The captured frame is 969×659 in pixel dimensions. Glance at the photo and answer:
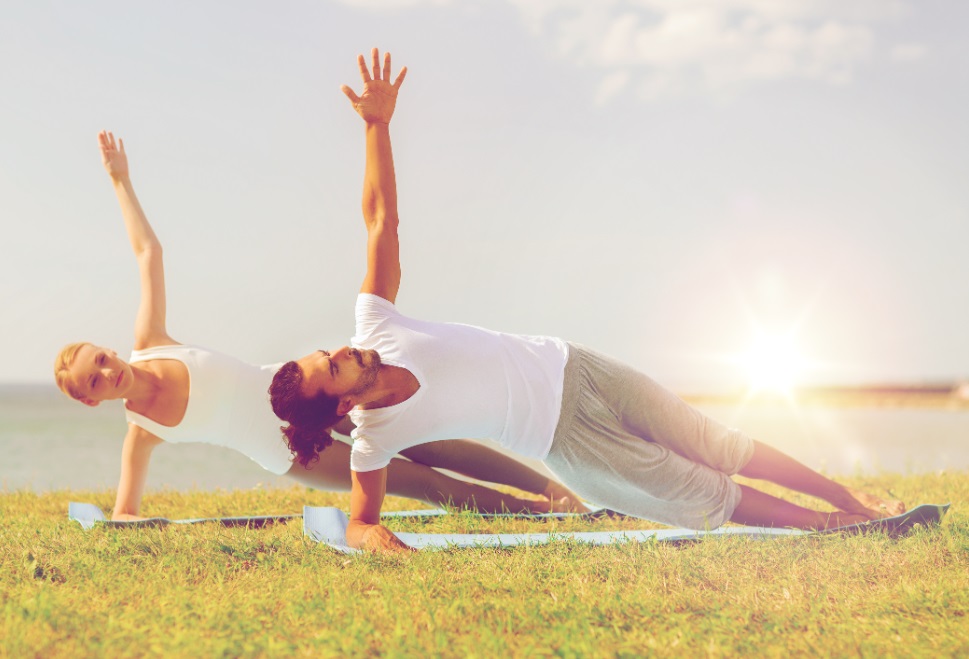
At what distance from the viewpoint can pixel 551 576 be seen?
11.8 ft

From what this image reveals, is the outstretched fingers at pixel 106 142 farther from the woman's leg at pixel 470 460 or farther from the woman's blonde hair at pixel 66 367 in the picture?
the woman's leg at pixel 470 460

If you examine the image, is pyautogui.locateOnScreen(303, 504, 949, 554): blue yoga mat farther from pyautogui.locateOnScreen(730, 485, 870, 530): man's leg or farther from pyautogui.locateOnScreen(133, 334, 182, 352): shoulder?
pyautogui.locateOnScreen(133, 334, 182, 352): shoulder

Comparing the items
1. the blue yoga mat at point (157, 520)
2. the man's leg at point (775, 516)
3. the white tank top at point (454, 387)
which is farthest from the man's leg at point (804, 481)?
the blue yoga mat at point (157, 520)

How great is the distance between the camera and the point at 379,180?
4.12m

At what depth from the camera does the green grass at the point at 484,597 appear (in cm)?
284

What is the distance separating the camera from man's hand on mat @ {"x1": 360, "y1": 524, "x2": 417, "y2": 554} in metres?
3.93

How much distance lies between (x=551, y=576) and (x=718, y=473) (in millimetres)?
1418

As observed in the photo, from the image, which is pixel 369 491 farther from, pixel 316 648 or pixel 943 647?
pixel 943 647

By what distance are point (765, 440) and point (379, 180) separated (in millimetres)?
11638

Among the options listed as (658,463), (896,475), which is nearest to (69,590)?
(658,463)

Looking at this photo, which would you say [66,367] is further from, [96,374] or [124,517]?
[124,517]

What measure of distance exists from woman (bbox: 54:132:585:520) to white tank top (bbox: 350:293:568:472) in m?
0.84

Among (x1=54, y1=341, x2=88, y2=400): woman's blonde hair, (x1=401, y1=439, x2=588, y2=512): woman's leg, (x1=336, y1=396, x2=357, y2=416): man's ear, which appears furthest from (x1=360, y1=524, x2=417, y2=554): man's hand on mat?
(x1=54, y1=341, x2=88, y2=400): woman's blonde hair

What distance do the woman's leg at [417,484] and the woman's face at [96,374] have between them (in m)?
1.20
